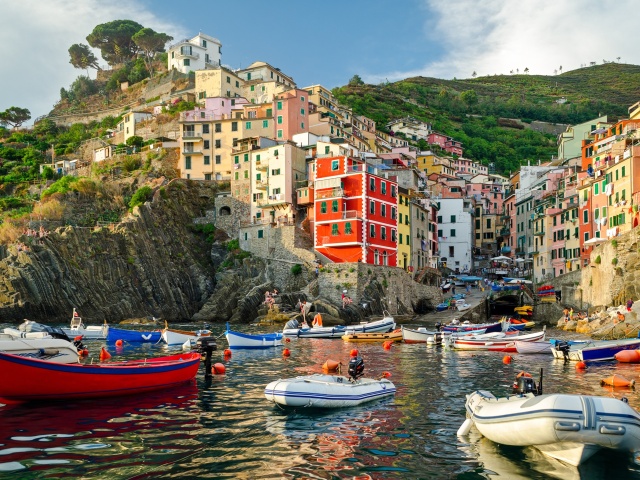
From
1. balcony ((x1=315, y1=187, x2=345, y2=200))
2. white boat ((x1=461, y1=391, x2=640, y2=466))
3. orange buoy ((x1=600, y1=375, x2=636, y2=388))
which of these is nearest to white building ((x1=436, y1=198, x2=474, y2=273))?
balcony ((x1=315, y1=187, x2=345, y2=200))

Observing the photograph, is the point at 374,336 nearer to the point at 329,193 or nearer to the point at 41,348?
the point at 329,193

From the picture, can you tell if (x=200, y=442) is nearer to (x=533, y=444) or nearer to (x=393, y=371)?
(x=533, y=444)

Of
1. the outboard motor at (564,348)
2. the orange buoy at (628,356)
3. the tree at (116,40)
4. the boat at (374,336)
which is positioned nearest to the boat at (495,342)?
the outboard motor at (564,348)

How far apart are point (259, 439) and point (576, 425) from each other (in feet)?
26.2

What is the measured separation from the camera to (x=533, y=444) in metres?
13.0

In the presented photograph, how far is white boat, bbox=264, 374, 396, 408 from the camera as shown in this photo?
1877 centimetres

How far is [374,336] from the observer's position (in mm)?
45250

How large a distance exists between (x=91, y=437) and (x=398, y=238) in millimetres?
62392

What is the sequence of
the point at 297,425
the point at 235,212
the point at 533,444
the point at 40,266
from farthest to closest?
1. the point at 235,212
2. the point at 40,266
3. the point at 297,425
4. the point at 533,444

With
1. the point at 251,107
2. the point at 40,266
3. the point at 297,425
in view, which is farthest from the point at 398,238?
the point at 297,425

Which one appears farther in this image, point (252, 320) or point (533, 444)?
point (252, 320)

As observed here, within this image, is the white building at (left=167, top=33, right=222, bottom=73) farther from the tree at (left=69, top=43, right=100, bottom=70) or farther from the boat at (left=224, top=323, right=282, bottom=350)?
the boat at (left=224, top=323, right=282, bottom=350)

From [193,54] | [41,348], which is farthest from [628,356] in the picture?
[193,54]

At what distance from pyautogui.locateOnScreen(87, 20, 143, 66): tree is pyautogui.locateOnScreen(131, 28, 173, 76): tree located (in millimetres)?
5910
